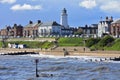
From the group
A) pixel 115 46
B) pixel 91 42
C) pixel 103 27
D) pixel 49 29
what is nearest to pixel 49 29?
pixel 49 29

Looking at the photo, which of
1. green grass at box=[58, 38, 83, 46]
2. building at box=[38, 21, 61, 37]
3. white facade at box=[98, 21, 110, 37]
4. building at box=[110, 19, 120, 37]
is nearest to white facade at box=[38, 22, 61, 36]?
building at box=[38, 21, 61, 37]

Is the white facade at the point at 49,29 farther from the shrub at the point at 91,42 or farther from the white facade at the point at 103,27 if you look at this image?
the shrub at the point at 91,42

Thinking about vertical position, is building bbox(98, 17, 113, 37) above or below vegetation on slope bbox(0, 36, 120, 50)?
above

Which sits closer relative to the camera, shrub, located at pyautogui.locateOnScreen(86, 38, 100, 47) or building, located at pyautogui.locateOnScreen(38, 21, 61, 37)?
shrub, located at pyautogui.locateOnScreen(86, 38, 100, 47)

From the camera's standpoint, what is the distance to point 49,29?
194000 millimetres

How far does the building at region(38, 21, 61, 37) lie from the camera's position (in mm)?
193500

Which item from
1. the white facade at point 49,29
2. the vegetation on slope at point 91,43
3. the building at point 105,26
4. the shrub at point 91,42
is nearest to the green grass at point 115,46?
the vegetation on slope at point 91,43

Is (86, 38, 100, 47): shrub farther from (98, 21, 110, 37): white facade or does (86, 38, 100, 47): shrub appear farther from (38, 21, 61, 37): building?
(38, 21, 61, 37): building

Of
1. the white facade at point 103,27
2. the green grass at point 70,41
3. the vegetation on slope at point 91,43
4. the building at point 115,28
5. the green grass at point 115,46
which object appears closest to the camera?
the green grass at point 115,46

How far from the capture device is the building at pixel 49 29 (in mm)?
193500

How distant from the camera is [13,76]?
211 feet

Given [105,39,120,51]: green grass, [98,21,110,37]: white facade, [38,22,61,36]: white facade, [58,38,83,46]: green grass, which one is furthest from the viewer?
[38,22,61,36]: white facade

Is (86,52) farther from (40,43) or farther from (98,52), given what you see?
(40,43)

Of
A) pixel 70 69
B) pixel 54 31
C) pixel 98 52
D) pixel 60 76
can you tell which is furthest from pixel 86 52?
pixel 54 31
